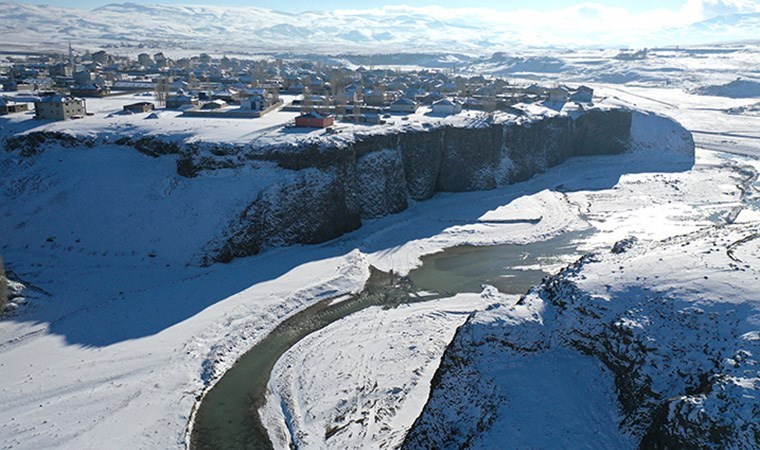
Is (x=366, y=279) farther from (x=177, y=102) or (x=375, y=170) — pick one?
(x=177, y=102)

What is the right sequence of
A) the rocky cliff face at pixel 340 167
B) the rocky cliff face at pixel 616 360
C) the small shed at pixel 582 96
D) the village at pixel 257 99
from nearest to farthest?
the rocky cliff face at pixel 616 360 → the rocky cliff face at pixel 340 167 → the village at pixel 257 99 → the small shed at pixel 582 96

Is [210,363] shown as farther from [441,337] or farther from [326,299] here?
[441,337]

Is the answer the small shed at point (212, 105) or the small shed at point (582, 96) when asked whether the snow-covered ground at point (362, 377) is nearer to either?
the small shed at point (212, 105)

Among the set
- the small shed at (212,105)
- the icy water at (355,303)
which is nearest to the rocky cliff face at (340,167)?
the icy water at (355,303)

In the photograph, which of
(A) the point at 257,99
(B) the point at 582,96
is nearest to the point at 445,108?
(A) the point at 257,99

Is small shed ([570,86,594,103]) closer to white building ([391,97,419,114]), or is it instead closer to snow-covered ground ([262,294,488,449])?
white building ([391,97,419,114])
